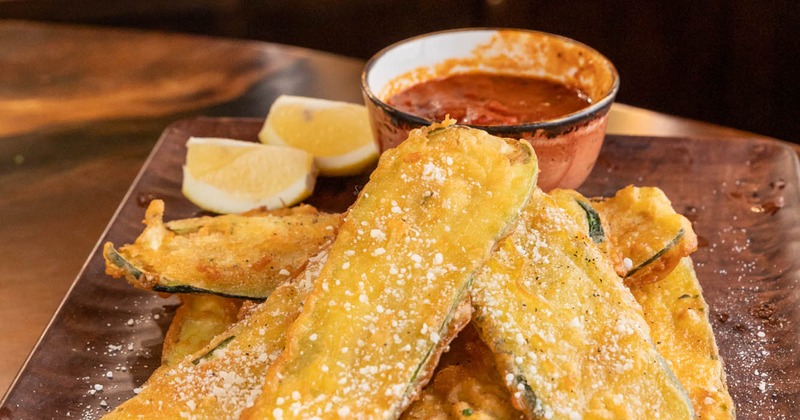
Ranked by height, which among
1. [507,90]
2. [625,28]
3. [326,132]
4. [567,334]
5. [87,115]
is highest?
[567,334]

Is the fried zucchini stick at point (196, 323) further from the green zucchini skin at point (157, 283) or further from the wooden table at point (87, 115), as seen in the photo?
the wooden table at point (87, 115)

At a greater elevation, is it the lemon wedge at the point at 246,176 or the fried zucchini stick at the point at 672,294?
the fried zucchini stick at the point at 672,294

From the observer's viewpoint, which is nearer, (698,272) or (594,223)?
(594,223)

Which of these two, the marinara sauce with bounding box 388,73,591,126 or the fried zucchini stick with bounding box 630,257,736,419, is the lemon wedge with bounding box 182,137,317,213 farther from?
the fried zucchini stick with bounding box 630,257,736,419

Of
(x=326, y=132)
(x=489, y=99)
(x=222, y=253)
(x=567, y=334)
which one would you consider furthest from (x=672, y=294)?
(x=326, y=132)

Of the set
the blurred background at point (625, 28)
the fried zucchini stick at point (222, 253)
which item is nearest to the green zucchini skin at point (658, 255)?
the fried zucchini stick at point (222, 253)

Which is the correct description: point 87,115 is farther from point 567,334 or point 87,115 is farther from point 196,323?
point 567,334

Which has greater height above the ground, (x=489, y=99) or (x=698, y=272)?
(x=489, y=99)
